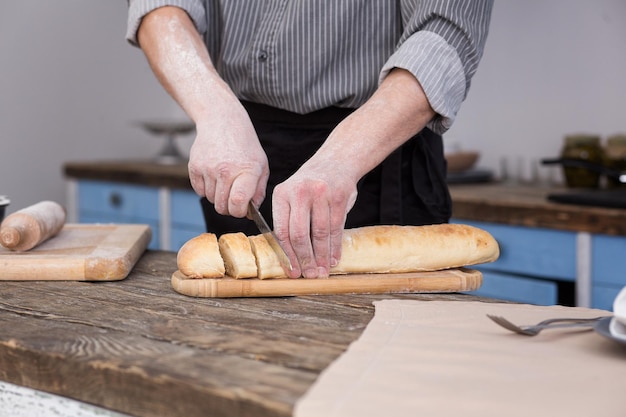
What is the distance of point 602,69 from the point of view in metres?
2.68

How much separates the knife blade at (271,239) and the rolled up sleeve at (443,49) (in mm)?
293

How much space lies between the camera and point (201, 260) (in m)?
1.13

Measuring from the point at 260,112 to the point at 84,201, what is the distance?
2.00 meters

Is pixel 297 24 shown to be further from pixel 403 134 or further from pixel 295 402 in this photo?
pixel 295 402

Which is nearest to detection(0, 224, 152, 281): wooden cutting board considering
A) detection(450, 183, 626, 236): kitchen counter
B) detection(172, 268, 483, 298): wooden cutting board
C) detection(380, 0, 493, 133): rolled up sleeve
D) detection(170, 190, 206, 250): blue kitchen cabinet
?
detection(172, 268, 483, 298): wooden cutting board

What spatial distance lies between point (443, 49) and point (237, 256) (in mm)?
435

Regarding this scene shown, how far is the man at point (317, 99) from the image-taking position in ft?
3.71

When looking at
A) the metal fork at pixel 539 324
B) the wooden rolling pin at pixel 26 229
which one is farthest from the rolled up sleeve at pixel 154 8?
the metal fork at pixel 539 324

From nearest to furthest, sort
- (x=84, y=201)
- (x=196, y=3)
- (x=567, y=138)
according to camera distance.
→ 1. (x=196, y=3)
2. (x=567, y=138)
3. (x=84, y=201)

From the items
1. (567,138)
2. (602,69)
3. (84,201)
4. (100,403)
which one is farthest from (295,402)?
(84,201)

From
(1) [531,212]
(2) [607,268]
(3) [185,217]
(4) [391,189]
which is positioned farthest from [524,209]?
(3) [185,217]

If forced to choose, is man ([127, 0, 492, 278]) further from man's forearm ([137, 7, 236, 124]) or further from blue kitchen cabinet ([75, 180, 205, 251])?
blue kitchen cabinet ([75, 180, 205, 251])

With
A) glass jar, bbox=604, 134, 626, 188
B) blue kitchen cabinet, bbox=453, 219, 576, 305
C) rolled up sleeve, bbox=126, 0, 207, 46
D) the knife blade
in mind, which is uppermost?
rolled up sleeve, bbox=126, 0, 207, 46

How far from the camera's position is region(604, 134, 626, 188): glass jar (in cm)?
238
